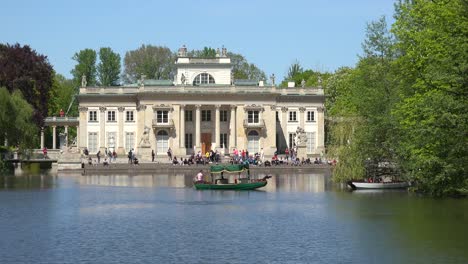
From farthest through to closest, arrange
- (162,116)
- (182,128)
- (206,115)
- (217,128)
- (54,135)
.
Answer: (54,135) → (206,115) → (217,128) → (162,116) → (182,128)

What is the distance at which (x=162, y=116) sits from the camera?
3829 inches

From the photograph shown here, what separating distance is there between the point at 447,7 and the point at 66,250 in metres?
25.0

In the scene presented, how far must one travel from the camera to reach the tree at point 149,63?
132m

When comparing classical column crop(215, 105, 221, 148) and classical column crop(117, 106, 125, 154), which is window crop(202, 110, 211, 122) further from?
classical column crop(117, 106, 125, 154)

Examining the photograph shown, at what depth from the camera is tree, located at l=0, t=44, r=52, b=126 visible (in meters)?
84.8

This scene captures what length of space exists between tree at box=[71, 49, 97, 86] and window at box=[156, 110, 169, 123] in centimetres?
3466

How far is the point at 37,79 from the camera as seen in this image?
286 feet

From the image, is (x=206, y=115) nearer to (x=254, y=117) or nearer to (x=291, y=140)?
(x=254, y=117)

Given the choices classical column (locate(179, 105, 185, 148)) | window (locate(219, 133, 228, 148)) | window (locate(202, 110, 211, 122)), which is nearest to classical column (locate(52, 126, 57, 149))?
classical column (locate(179, 105, 185, 148))

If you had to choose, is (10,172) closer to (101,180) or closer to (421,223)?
(101,180)

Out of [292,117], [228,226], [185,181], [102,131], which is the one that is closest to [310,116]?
[292,117]

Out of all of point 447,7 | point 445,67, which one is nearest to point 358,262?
point 445,67

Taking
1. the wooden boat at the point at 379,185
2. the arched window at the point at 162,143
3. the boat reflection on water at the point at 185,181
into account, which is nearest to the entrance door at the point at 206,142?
the arched window at the point at 162,143

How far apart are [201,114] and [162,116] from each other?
4.67 m
